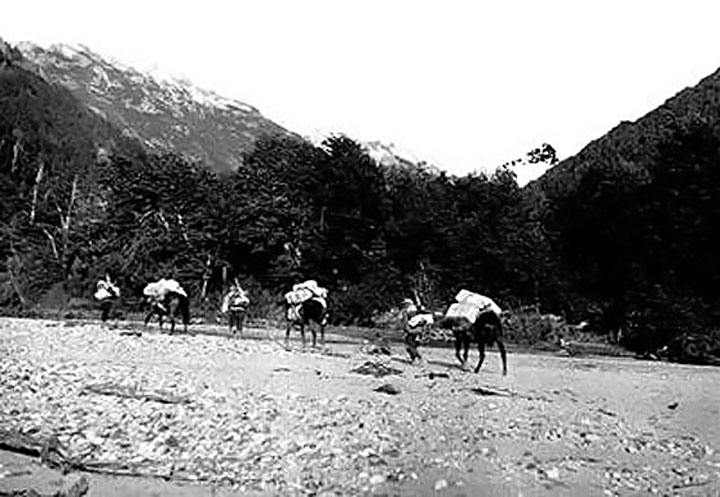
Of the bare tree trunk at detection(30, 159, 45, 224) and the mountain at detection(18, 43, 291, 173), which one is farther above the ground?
the mountain at detection(18, 43, 291, 173)

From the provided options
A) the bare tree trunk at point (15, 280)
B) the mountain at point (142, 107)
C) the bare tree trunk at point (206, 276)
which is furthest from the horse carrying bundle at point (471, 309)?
the mountain at point (142, 107)

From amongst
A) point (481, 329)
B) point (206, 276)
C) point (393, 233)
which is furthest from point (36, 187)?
point (481, 329)

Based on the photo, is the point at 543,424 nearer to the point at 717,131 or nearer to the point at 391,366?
the point at 391,366

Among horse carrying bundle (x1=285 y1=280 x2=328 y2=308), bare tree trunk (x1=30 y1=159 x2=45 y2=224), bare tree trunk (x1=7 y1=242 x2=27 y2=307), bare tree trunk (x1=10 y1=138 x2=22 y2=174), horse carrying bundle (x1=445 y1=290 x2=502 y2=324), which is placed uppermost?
bare tree trunk (x1=10 y1=138 x2=22 y2=174)

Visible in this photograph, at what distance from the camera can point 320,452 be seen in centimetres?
1266

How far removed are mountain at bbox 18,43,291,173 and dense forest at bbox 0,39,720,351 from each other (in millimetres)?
101622

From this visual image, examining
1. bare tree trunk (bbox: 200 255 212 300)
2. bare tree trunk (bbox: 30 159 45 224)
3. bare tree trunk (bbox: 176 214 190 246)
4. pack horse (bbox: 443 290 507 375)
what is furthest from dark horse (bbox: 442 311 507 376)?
bare tree trunk (bbox: 30 159 45 224)

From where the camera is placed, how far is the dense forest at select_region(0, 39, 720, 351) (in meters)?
48.5

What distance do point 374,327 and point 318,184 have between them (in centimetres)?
1465

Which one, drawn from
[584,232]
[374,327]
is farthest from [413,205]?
[374,327]

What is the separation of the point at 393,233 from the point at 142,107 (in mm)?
137452

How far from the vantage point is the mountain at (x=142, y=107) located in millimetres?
171125

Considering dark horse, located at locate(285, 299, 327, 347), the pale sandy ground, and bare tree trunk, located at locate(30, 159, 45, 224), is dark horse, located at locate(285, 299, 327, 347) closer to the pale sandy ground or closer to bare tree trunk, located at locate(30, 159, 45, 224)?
the pale sandy ground

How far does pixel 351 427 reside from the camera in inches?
557
